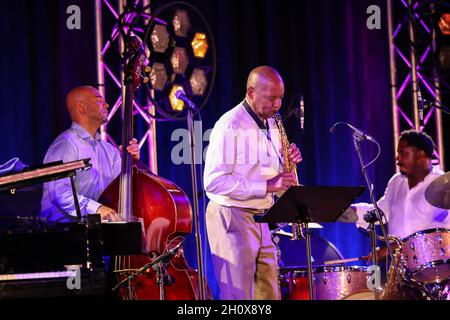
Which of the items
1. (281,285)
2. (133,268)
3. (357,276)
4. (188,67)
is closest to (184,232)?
(133,268)

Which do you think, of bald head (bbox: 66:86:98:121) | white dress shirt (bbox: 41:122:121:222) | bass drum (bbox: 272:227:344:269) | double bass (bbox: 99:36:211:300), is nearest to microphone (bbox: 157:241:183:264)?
double bass (bbox: 99:36:211:300)

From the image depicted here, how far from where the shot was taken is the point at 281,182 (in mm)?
5359

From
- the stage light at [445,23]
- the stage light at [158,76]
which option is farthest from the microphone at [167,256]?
the stage light at [158,76]

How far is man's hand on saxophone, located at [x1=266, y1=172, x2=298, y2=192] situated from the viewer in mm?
5320

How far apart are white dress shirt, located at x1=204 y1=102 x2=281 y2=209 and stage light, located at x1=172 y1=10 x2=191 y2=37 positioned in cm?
176

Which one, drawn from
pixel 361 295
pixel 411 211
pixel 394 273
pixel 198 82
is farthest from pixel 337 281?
pixel 198 82

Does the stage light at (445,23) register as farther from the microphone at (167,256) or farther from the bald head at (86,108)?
the bald head at (86,108)

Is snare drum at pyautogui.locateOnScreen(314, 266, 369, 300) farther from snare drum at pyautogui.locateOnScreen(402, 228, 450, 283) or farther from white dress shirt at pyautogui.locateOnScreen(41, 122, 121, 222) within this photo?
white dress shirt at pyautogui.locateOnScreen(41, 122, 121, 222)

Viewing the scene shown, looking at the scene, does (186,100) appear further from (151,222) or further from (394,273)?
(394,273)

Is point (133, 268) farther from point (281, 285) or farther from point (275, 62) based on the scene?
point (275, 62)

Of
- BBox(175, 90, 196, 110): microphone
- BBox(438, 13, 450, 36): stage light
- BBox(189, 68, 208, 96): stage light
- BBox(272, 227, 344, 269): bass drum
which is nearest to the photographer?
BBox(438, 13, 450, 36): stage light

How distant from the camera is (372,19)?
804cm

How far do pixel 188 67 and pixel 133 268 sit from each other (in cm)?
262

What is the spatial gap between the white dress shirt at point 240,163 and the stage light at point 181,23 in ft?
5.79
